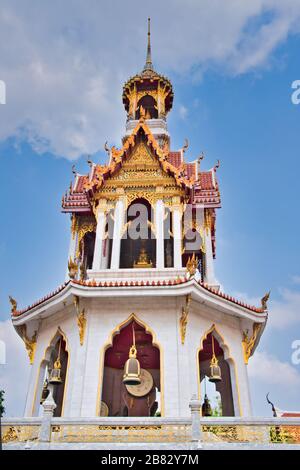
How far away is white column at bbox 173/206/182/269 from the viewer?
16.1m

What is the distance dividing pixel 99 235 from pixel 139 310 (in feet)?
13.3

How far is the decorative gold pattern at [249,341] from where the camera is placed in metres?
14.9

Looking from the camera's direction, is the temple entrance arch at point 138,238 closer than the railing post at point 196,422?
No

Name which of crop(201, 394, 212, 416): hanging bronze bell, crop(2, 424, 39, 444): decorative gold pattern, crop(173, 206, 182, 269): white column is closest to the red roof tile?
crop(173, 206, 182, 269): white column

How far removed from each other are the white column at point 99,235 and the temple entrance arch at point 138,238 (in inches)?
37.3

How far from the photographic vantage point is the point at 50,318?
50.0 feet

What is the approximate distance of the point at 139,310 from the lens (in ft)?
46.3

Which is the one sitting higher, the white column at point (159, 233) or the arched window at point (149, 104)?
the arched window at point (149, 104)

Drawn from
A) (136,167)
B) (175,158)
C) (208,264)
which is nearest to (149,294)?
(208,264)

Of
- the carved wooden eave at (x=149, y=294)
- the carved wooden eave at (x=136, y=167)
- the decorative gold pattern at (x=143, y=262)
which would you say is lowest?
the carved wooden eave at (x=149, y=294)

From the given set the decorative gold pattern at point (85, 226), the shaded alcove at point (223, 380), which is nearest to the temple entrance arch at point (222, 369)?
the shaded alcove at point (223, 380)

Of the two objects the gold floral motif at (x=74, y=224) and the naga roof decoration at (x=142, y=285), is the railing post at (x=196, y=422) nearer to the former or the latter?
the naga roof decoration at (x=142, y=285)
